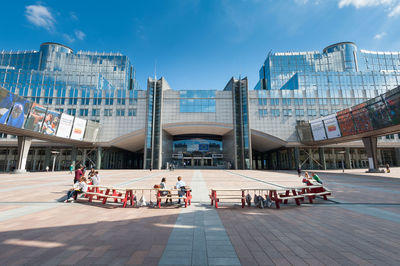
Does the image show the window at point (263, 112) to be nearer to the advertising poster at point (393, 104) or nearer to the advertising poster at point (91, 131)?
the advertising poster at point (393, 104)

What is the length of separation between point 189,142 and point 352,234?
2329 inches

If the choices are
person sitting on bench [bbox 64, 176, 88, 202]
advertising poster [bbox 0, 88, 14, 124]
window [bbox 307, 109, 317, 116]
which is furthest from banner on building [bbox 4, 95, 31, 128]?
window [bbox 307, 109, 317, 116]

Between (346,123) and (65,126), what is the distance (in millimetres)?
52990

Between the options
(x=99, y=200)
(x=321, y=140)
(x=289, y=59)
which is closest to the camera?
(x=99, y=200)

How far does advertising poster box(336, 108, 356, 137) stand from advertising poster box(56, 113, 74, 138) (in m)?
52.0

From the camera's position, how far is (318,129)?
3884 centimetres

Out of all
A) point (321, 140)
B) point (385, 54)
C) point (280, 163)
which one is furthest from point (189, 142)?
point (385, 54)

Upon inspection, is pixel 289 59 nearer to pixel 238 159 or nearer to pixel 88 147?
pixel 238 159

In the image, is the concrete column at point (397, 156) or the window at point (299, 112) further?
the concrete column at point (397, 156)

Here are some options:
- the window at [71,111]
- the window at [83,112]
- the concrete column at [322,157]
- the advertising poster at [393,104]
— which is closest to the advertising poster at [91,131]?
the window at [83,112]

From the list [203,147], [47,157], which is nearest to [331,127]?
[203,147]

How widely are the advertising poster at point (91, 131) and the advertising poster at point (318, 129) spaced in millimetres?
50779

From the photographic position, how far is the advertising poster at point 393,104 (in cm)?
2308

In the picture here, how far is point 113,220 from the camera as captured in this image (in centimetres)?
631
